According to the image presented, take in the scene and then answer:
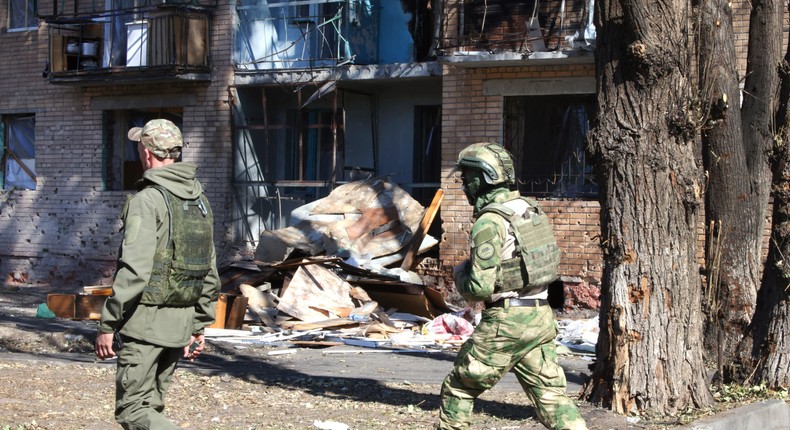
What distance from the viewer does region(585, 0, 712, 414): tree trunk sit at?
6.68m

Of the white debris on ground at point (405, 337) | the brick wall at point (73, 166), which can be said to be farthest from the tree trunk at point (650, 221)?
the brick wall at point (73, 166)

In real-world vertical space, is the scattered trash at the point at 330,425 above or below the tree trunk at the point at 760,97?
below

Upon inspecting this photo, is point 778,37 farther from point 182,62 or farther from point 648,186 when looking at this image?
point 182,62

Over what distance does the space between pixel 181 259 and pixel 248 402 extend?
9.60 feet

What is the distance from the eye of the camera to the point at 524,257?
5277 mm

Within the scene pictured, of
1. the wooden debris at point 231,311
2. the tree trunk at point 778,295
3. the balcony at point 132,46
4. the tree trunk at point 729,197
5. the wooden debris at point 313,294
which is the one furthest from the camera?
the balcony at point 132,46

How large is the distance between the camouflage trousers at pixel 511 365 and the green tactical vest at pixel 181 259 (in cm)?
141

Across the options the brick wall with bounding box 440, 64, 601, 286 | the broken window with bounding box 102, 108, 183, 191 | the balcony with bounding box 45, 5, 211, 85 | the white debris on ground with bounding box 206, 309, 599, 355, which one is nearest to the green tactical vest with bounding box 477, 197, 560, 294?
the white debris on ground with bounding box 206, 309, 599, 355

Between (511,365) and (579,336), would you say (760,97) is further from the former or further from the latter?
(511,365)

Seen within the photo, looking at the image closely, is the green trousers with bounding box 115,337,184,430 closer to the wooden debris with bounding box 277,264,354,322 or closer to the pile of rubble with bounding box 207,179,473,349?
the pile of rubble with bounding box 207,179,473,349

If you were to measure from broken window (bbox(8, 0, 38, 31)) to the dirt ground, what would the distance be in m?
11.0

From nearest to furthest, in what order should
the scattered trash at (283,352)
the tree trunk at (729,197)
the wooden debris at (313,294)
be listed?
the tree trunk at (729,197)
the scattered trash at (283,352)
the wooden debris at (313,294)

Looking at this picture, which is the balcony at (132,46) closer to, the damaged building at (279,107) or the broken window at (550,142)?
the damaged building at (279,107)

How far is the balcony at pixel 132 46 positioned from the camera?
17.0 m
